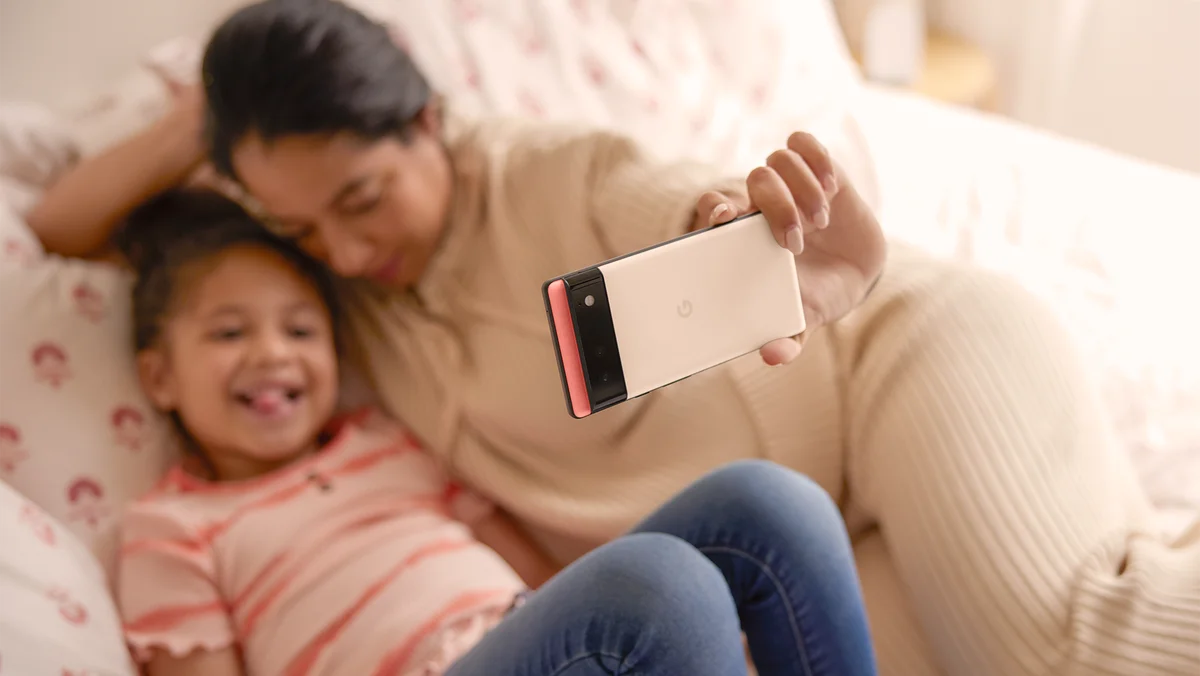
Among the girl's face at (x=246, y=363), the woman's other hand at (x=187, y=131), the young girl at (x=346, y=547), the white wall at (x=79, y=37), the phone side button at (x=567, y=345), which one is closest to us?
the phone side button at (x=567, y=345)

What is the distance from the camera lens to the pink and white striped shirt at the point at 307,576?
734mm

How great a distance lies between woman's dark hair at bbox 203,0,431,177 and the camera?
2.68ft

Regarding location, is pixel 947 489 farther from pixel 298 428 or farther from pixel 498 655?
pixel 298 428

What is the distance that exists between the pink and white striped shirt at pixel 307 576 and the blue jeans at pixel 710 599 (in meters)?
0.12

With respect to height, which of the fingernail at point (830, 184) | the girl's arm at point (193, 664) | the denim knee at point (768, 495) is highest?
the fingernail at point (830, 184)

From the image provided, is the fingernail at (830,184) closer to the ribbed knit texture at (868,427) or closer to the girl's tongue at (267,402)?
the ribbed knit texture at (868,427)

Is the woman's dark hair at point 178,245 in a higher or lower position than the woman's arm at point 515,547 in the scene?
higher

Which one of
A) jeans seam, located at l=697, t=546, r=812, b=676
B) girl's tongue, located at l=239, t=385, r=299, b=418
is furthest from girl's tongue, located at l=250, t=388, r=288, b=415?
jeans seam, located at l=697, t=546, r=812, b=676

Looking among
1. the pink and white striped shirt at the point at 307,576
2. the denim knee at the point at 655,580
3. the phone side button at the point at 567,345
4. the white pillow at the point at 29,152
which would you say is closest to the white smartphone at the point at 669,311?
the phone side button at the point at 567,345

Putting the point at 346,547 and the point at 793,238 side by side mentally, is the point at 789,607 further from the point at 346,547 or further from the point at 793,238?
the point at 346,547

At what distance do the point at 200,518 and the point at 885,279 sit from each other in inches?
26.6

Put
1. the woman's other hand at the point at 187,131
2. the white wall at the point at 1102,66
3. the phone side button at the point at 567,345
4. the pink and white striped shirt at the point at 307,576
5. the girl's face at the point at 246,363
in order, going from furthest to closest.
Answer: the white wall at the point at 1102,66 → the woman's other hand at the point at 187,131 → the girl's face at the point at 246,363 → the pink and white striped shirt at the point at 307,576 → the phone side button at the point at 567,345

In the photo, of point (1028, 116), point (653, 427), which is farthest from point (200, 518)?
point (1028, 116)

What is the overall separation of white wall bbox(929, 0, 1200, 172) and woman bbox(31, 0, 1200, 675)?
1126 mm
